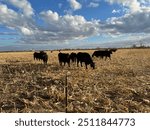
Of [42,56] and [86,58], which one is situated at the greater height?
[86,58]

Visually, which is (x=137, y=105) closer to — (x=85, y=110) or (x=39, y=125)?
(x=85, y=110)

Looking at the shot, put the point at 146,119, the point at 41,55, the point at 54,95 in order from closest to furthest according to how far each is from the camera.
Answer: the point at 146,119 < the point at 54,95 < the point at 41,55

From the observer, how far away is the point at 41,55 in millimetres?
29750

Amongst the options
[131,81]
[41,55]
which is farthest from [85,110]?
[41,55]

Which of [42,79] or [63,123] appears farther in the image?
[42,79]

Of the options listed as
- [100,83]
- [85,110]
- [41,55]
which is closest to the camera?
[85,110]

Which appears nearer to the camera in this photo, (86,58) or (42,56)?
(86,58)

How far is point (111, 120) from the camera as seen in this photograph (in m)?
6.27

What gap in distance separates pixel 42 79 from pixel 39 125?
9081mm

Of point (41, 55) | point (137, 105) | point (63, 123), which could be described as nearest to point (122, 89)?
point (137, 105)

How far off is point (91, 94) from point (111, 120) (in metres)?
4.50

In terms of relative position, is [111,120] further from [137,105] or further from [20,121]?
[137,105]

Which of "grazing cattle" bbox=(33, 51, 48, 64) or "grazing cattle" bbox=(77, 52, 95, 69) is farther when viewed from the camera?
"grazing cattle" bbox=(33, 51, 48, 64)

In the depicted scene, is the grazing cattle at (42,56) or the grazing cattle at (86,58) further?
the grazing cattle at (42,56)
